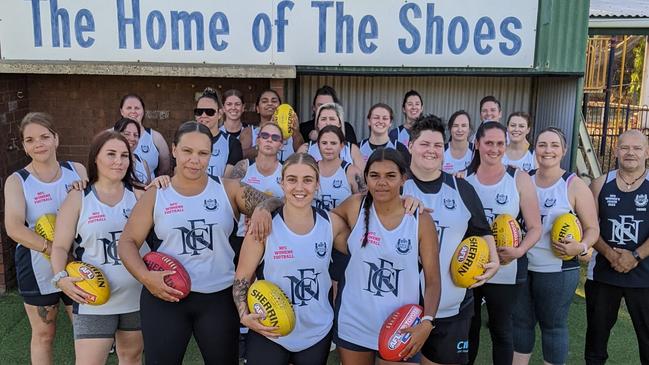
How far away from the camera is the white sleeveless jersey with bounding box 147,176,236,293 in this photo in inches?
126

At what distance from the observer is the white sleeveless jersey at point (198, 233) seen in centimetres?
321

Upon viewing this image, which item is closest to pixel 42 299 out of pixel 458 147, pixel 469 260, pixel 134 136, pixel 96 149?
pixel 96 149

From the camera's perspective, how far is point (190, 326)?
3285 mm

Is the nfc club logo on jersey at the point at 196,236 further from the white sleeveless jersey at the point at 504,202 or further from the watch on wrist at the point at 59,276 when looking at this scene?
the white sleeveless jersey at the point at 504,202

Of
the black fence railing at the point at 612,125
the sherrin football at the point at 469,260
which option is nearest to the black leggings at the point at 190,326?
the sherrin football at the point at 469,260

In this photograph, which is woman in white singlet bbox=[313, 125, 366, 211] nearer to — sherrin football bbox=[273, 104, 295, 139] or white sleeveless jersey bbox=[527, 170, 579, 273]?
sherrin football bbox=[273, 104, 295, 139]

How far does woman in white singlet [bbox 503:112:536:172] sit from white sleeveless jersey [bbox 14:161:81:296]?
11.5 feet

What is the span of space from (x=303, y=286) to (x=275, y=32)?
357 centimetres

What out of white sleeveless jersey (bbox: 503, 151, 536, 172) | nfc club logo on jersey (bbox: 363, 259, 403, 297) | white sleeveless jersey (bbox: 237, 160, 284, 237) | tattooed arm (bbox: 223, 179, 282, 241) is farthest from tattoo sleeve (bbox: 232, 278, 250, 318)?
white sleeveless jersey (bbox: 503, 151, 536, 172)

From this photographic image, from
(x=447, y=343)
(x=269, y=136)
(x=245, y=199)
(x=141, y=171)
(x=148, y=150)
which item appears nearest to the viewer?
(x=447, y=343)

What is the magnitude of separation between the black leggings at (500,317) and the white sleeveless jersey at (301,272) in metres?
1.36

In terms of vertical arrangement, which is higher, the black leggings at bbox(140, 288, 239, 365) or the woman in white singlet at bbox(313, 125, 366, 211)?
the woman in white singlet at bbox(313, 125, 366, 211)

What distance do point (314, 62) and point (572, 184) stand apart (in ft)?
9.93

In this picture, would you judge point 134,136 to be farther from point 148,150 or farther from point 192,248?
point 192,248
